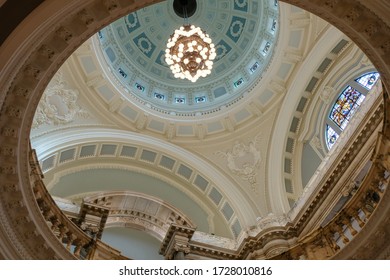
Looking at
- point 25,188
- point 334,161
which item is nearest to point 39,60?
point 25,188

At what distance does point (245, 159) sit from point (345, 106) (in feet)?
13.3

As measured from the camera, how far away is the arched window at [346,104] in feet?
42.4

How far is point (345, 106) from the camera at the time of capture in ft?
45.0

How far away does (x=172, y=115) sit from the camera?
54.9ft

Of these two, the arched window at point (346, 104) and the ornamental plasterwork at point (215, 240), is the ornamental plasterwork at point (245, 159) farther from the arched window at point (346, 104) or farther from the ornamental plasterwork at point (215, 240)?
the arched window at point (346, 104)

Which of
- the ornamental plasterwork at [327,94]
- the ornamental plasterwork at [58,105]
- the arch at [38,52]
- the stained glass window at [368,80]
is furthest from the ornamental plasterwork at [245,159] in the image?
the arch at [38,52]

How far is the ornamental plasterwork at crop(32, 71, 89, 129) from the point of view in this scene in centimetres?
1389

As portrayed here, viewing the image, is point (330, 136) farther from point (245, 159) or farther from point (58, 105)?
point (58, 105)

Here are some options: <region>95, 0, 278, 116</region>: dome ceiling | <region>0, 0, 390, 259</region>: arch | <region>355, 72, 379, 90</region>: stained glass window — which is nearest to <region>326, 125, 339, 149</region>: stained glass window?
<region>355, 72, 379, 90</region>: stained glass window

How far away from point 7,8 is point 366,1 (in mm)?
4909

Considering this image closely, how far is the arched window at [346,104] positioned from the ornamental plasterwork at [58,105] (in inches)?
318

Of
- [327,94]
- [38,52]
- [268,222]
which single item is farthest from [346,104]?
[38,52]

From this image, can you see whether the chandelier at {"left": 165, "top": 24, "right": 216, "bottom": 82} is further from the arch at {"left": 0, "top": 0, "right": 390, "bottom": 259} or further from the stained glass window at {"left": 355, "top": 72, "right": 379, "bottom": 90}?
the arch at {"left": 0, "top": 0, "right": 390, "bottom": 259}
